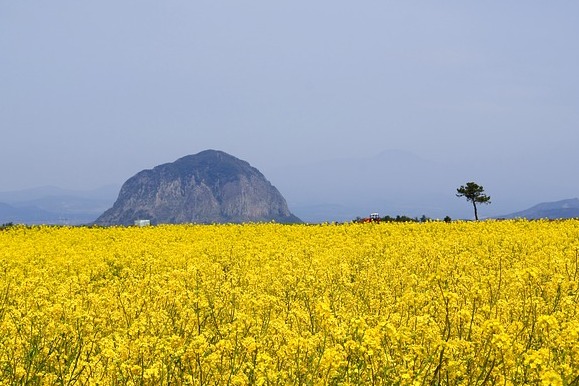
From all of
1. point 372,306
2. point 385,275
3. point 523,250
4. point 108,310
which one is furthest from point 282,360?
point 523,250

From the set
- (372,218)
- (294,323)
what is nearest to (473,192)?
(372,218)

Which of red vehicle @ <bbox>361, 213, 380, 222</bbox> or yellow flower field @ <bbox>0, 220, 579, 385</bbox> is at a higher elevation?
red vehicle @ <bbox>361, 213, 380, 222</bbox>

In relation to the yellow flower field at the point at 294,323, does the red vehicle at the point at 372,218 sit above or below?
above

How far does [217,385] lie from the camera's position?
599 cm

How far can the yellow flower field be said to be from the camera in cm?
562

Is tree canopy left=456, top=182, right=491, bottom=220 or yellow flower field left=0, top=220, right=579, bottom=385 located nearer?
yellow flower field left=0, top=220, right=579, bottom=385

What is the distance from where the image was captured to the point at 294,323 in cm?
857

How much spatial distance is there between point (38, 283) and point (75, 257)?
480 centimetres

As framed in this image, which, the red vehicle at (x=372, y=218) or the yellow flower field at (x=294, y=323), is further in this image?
the red vehicle at (x=372, y=218)

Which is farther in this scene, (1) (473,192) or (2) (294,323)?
(1) (473,192)

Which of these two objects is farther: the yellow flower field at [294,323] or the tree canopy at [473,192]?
the tree canopy at [473,192]

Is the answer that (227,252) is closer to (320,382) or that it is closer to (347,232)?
(347,232)

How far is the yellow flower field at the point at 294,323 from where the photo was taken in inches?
221

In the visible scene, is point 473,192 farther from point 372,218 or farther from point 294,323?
point 294,323
